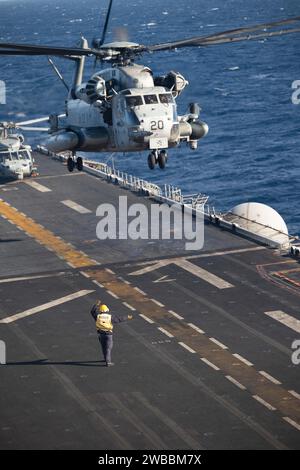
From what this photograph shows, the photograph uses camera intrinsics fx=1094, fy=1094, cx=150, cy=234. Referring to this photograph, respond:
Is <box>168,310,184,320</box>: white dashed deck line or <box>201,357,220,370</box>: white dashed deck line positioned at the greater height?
<box>168,310,184,320</box>: white dashed deck line

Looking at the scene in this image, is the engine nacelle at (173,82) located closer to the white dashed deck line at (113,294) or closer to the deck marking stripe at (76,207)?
the white dashed deck line at (113,294)

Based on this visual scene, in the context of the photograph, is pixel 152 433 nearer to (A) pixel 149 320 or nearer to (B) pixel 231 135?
(A) pixel 149 320

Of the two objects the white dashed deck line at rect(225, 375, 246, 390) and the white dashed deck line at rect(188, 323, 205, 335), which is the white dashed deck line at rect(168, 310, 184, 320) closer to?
the white dashed deck line at rect(188, 323, 205, 335)

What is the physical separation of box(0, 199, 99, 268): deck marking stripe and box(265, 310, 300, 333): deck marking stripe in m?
13.0

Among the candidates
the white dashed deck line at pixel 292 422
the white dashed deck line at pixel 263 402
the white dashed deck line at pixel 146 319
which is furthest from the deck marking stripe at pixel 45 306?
the white dashed deck line at pixel 292 422

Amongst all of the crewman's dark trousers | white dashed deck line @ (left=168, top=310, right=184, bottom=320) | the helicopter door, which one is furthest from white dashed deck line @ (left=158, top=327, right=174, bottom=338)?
the helicopter door

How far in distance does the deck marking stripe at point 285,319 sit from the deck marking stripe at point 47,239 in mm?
13006

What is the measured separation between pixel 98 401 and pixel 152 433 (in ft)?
12.9

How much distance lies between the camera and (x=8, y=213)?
240ft

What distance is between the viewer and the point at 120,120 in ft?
171

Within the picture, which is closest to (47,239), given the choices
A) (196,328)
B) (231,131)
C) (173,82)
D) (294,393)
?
(173,82)

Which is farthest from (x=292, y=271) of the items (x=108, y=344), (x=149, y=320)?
(x=108, y=344)

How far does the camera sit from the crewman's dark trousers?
4303 cm

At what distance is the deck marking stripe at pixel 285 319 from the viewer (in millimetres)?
49619
